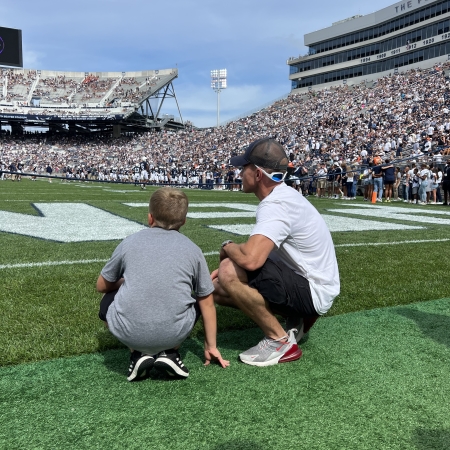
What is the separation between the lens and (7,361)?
280cm

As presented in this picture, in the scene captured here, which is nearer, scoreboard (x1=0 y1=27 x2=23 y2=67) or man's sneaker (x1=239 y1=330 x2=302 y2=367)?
man's sneaker (x1=239 y1=330 x2=302 y2=367)

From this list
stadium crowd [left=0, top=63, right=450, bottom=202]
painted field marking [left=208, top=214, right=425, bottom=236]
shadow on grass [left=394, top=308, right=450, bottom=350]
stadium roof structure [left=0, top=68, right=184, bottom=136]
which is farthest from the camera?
stadium roof structure [left=0, top=68, right=184, bottom=136]

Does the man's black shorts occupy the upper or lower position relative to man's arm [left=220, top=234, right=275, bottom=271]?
lower

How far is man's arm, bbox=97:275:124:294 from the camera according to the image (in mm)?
2702

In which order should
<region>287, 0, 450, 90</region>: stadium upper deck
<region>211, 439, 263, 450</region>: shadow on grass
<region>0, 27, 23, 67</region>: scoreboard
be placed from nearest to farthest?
<region>211, 439, 263, 450</region>: shadow on grass < <region>0, 27, 23, 67</region>: scoreboard < <region>287, 0, 450, 90</region>: stadium upper deck

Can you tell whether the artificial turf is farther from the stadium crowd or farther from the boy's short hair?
the stadium crowd

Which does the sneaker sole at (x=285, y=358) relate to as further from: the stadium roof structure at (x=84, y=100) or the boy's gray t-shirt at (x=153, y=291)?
the stadium roof structure at (x=84, y=100)

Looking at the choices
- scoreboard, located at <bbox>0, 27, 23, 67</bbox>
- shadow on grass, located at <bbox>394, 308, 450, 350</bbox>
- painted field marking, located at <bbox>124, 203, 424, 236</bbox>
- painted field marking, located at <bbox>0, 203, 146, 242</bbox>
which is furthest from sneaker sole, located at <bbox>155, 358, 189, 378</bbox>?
scoreboard, located at <bbox>0, 27, 23, 67</bbox>

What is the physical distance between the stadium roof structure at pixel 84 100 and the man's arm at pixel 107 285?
63396 mm

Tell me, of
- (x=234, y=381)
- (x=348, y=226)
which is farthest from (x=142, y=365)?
(x=348, y=226)

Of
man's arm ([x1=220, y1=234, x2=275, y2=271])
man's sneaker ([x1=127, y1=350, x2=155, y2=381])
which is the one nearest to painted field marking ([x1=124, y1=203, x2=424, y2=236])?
man's arm ([x1=220, y1=234, x2=275, y2=271])

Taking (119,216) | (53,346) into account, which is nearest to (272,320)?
(53,346)

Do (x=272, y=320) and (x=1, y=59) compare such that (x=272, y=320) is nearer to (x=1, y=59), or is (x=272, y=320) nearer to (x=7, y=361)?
(x=7, y=361)

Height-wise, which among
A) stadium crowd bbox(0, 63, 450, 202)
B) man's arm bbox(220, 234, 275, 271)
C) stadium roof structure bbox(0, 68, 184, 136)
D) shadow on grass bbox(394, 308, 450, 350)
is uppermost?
stadium roof structure bbox(0, 68, 184, 136)
